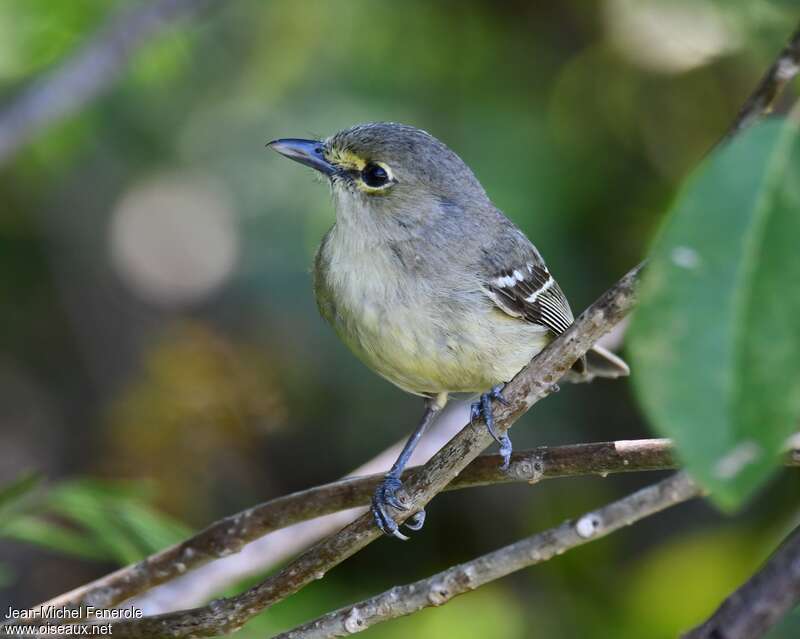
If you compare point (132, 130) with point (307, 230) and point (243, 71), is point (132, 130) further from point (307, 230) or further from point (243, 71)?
point (307, 230)

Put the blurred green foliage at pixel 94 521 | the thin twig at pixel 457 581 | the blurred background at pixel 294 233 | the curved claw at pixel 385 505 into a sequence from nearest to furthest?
the thin twig at pixel 457 581
the curved claw at pixel 385 505
the blurred green foliage at pixel 94 521
the blurred background at pixel 294 233

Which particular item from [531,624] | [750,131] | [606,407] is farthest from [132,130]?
[750,131]

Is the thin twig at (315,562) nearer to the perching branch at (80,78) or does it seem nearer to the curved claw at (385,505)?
the curved claw at (385,505)

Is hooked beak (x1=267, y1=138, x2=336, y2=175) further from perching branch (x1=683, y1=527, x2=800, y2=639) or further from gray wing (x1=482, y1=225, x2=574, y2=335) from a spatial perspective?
perching branch (x1=683, y1=527, x2=800, y2=639)

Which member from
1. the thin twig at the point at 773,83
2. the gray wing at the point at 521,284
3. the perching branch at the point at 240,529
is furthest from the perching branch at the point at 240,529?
the gray wing at the point at 521,284

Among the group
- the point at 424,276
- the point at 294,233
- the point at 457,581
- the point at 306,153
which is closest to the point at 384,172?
the point at 306,153

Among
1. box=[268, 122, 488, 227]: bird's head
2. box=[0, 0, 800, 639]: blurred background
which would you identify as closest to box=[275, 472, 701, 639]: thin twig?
box=[268, 122, 488, 227]: bird's head

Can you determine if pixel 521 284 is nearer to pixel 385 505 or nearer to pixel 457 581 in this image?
pixel 385 505
